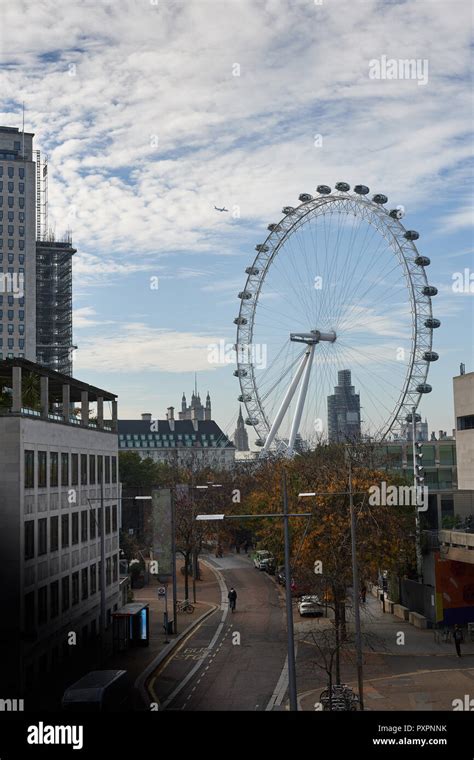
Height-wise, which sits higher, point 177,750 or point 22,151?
point 22,151

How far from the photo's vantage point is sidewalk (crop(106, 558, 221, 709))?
4147 cm

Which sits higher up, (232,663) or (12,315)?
(12,315)

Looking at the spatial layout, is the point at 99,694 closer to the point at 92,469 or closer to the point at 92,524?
the point at 92,524

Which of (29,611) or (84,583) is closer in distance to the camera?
(29,611)

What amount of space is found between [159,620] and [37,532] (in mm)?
21372

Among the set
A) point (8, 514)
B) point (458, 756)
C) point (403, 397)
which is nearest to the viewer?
point (458, 756)

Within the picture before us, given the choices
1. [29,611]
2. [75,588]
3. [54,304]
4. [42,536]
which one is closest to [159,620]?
[75,588]

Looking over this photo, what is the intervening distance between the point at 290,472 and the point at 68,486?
27.5 m

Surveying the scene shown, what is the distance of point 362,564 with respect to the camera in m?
46.0

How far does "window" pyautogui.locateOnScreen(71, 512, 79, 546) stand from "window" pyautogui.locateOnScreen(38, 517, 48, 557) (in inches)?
195

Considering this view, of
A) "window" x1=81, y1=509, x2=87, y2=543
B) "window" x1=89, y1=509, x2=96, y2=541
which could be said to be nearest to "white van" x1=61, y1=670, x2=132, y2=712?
"window" x1=81, y1=509, x2=87, y2=543

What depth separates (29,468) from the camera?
117ft

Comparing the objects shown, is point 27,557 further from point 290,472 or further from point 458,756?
Result: point 290,472

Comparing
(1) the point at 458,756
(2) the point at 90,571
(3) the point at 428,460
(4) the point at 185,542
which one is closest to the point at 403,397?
(3) the point at 428,460
